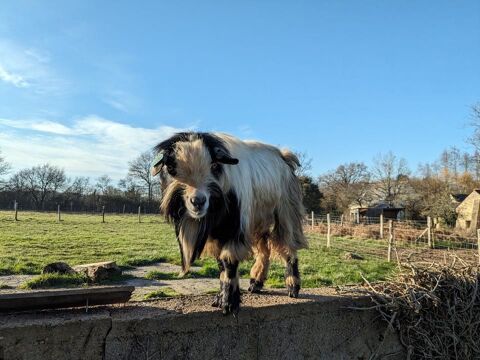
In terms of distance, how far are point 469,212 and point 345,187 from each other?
2617cm

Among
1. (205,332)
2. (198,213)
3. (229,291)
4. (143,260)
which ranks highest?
(198,213)

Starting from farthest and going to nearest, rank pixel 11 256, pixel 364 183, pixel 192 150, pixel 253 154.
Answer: pixel 364 183, pixel 11 256, pixel 253 154, pixel 192 150

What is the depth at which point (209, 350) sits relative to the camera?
11.2 ft

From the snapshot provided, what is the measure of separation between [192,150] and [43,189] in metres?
75.8

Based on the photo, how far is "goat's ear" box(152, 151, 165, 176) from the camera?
12.5 feet

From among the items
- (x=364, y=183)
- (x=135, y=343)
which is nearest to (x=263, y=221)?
(x=135, y=343)

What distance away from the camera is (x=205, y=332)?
3.45 m

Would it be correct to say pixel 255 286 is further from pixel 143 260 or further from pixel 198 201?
pixel 143 260

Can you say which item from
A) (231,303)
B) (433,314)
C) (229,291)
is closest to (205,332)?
(231,303)

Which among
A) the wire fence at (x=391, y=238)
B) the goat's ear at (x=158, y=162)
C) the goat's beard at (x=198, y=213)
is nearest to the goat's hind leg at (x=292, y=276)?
the goat's beard at (x=198, y=213)

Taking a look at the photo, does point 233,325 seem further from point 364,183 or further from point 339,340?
point 364,183

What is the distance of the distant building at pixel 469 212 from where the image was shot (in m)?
40.2

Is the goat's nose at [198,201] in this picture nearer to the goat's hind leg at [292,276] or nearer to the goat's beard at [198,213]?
the goat's beard at [198,213]

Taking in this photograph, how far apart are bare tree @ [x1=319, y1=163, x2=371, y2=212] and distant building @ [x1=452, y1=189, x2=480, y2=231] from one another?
62.2 ft
